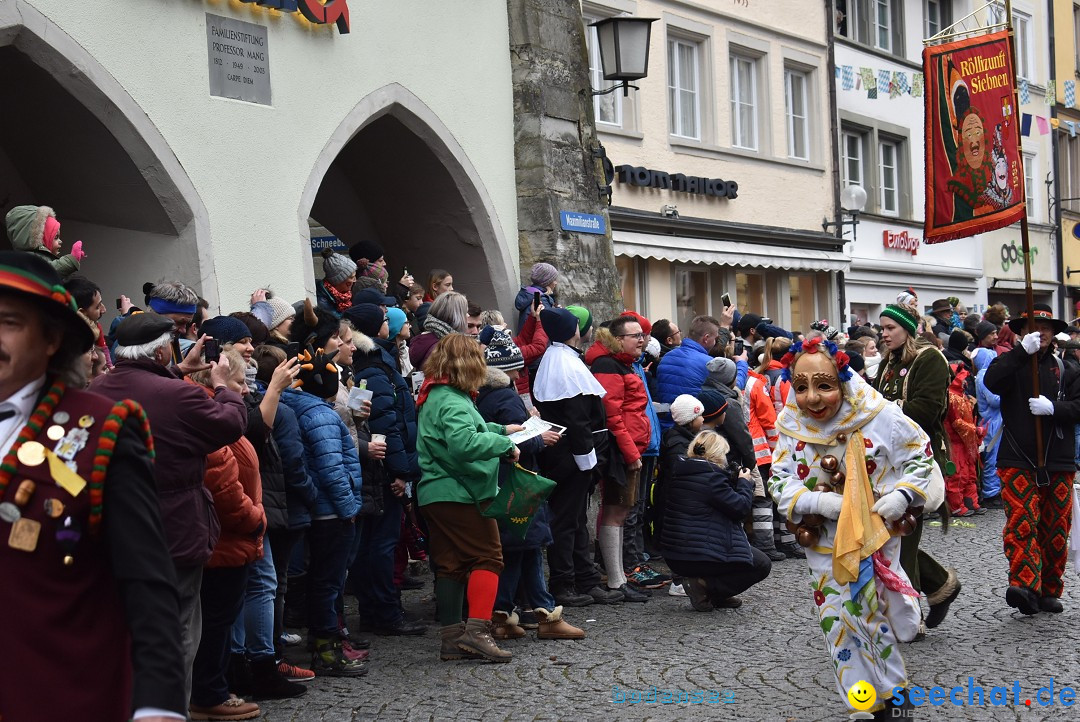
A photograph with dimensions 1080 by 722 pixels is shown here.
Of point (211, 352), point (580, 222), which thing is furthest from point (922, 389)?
point (580, 222)

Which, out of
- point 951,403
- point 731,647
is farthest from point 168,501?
point 951,403

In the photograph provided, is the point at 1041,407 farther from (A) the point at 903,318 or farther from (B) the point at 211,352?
(B) the point at 211,352

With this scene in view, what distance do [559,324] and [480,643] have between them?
268cm

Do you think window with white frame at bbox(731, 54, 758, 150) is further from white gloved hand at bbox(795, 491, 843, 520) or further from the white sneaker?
white gloved hand at bbox(795, 491, 843, 520)

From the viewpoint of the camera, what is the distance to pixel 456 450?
706 cm

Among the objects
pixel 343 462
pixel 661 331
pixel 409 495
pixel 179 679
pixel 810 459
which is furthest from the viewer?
pixel 661 331

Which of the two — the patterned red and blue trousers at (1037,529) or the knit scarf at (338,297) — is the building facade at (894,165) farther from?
the knit scarf at (338,297)

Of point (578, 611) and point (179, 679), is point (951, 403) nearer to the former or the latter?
point (578, 611)

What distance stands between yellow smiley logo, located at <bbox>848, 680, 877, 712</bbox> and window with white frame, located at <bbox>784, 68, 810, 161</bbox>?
53.5 ft

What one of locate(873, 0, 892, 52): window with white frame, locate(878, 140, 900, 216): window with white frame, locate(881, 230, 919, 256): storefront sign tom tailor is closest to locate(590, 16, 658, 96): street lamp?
locate(881, 230, 919, 256): storefront sign tom tailor

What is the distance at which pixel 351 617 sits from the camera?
8.39 metres

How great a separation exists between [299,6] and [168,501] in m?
6.26

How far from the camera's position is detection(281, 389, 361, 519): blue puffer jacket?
6.72m

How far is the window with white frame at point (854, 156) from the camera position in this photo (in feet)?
73.9
